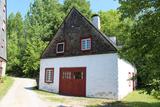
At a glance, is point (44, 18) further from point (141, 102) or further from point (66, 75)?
point (141, 102)

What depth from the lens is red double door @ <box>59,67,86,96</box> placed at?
24.6 metres

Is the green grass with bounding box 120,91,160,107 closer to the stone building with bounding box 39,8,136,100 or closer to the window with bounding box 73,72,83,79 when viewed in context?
the stone building with bounding box 39,8,136,100

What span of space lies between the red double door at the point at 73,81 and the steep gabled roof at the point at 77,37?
1.68 meters

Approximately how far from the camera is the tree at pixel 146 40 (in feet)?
38.0

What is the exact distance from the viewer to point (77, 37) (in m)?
26.2

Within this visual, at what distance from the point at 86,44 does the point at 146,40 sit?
13.4 m

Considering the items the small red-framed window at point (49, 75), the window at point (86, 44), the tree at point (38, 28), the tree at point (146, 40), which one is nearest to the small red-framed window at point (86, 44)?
the window at point (86, 44)

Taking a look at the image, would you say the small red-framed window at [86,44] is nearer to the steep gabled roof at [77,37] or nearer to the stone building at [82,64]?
the stone building at [82,64]

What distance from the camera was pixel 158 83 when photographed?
12.0 metres

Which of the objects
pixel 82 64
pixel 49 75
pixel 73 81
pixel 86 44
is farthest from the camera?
pixel 49 75

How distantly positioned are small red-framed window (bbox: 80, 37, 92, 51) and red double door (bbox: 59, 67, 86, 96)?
77.2 inches

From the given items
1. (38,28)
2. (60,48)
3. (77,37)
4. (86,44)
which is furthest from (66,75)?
(38,28)

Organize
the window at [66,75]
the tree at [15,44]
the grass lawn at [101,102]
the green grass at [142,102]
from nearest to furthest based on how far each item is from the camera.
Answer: the grass lawn at [101,102], the green grass at [142,102], the window at [66,75], the tree at [15,44]

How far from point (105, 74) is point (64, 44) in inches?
253
